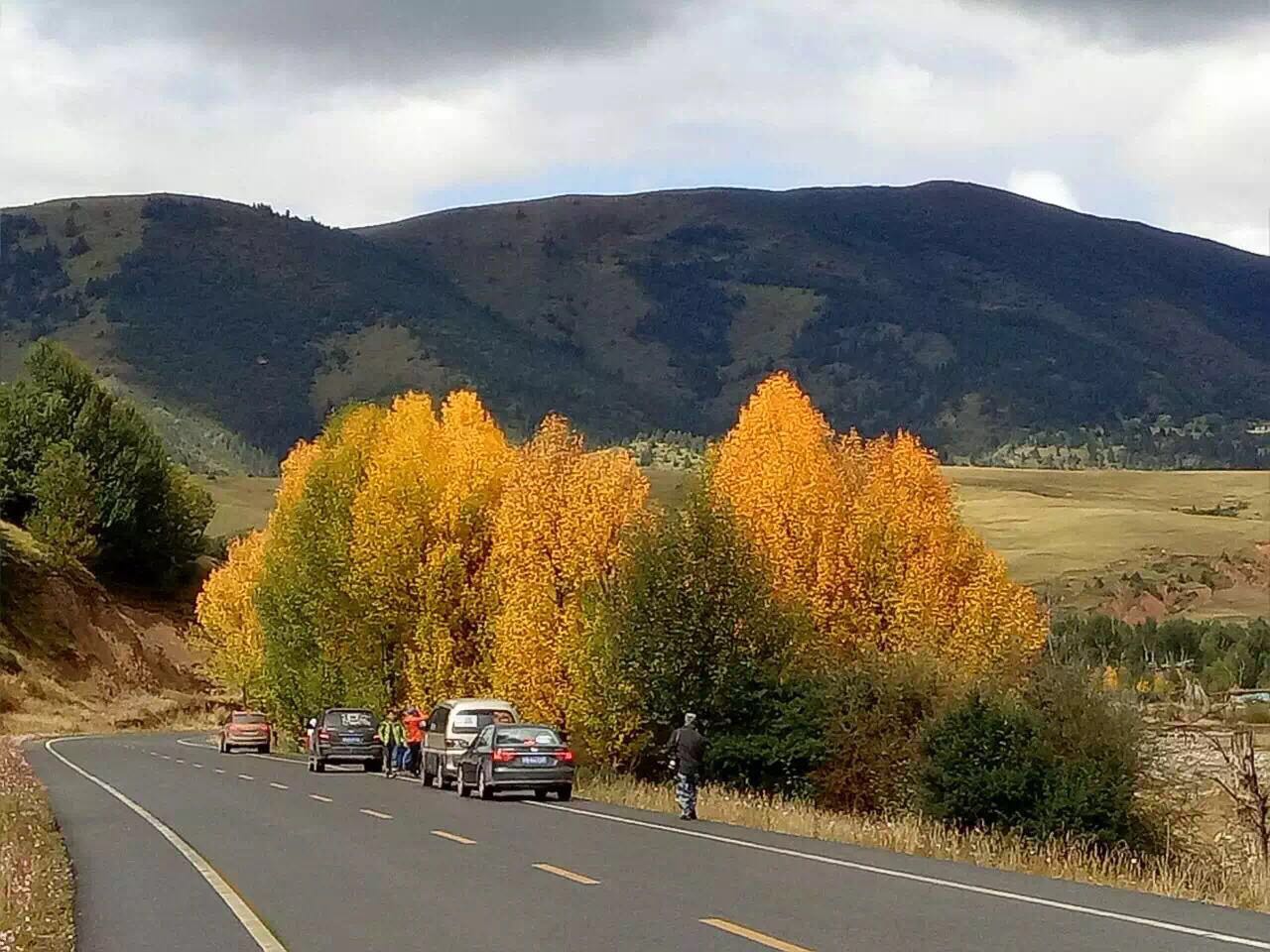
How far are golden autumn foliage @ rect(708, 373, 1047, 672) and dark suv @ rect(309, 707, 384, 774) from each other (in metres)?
11.7

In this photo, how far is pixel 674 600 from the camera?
39.8 metres

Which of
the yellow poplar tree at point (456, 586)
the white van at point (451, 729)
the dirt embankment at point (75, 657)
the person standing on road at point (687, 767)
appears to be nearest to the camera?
the person standing on road at point (687, 767)

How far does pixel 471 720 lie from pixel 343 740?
385 inches

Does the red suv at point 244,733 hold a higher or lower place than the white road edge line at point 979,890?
lower

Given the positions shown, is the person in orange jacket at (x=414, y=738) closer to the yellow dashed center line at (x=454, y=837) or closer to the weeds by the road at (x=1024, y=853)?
the weeds by the road at (x=1024, y=853)

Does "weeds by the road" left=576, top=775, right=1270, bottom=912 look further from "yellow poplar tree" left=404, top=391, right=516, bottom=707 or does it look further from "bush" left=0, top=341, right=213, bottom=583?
"bush" left=0, top=341, right=213, bottom=583

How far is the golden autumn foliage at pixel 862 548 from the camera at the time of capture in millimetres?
47250

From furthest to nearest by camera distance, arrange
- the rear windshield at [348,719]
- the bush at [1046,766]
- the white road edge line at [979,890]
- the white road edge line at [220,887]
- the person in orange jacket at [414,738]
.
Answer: the rear windshield at [348,719] → the person in orange jacket at [414,738] → the bush at [1046,766] → the white road edge line at [220,887] → the white road edge line at [979,890]

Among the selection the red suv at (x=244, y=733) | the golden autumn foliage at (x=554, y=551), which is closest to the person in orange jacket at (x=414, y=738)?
the golden autumn foliage at (x=554, y=551)

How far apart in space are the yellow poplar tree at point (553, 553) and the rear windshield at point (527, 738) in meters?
9.22

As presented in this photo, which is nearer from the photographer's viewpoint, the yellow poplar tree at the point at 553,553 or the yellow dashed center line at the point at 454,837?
the yellow dashed center line at the point at 454,837

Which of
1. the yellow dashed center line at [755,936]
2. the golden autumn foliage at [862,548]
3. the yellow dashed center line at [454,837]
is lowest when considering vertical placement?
the yellow dashed center line at [454,837]

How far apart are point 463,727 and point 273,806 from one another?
7764mm

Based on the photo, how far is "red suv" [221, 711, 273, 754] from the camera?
195ft
